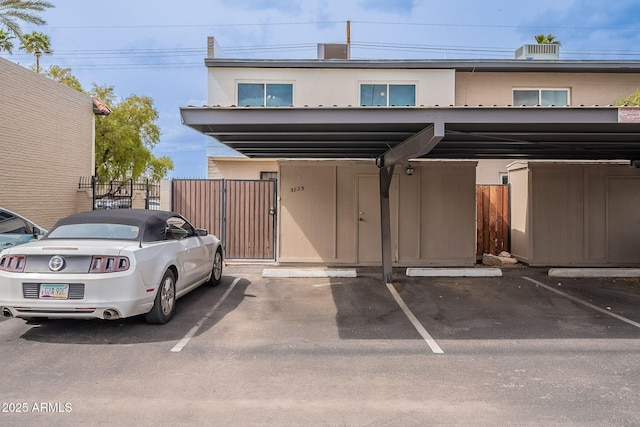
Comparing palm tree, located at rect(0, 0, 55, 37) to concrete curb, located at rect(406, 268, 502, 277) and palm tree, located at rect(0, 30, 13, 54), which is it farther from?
concrete curb, located at rect(406, 268, 502, 277)

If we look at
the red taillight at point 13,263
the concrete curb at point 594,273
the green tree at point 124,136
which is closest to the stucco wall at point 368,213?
the concrete curb at point 594,273

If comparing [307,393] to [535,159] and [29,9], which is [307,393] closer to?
[535,159]

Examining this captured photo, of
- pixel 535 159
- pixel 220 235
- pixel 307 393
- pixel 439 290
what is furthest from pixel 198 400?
pixel 535 159

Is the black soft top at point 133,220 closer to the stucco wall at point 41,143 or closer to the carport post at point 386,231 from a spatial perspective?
the carport post at point 386,231

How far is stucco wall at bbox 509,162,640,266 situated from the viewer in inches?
433

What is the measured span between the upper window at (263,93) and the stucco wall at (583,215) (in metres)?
7.93

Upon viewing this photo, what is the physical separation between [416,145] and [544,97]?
10833 mm

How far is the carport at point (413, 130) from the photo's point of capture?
6070 mm

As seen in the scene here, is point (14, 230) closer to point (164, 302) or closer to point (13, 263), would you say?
point (13, 263)

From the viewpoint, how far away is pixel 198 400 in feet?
12.1

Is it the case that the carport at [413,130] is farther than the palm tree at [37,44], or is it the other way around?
the palm tree at [37,44]

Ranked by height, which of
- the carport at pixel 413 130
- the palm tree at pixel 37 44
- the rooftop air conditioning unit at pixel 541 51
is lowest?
the carport at pixel 413 130

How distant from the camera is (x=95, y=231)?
5.88 m

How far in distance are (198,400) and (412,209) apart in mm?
8056
